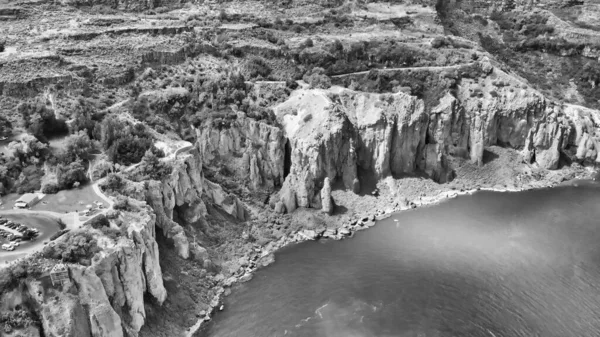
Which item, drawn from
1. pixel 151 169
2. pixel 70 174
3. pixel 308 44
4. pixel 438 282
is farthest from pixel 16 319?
pixel 308 44

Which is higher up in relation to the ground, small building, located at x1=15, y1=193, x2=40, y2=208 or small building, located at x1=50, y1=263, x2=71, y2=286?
small building, located at x1=15, y1=193, x2=40, y2=208

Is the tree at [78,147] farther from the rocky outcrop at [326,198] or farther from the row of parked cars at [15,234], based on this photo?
the rocky outcrop at [326,198]

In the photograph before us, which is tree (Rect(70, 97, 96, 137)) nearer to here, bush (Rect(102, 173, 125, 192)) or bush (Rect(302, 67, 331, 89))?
bush (Rect(102, 173, 125, 192))

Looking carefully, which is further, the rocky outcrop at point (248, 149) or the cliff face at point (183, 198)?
the rocky outcrop at point (248, 149)

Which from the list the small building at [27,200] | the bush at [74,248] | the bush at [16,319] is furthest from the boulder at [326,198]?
the bush at [16,319]

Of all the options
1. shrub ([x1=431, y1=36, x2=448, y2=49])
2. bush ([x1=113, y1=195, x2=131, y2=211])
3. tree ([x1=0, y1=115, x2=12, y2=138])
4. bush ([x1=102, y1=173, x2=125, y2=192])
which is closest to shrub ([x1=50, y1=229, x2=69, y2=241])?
bush ([x1=113, y1=195, x2=131, y2=211])
